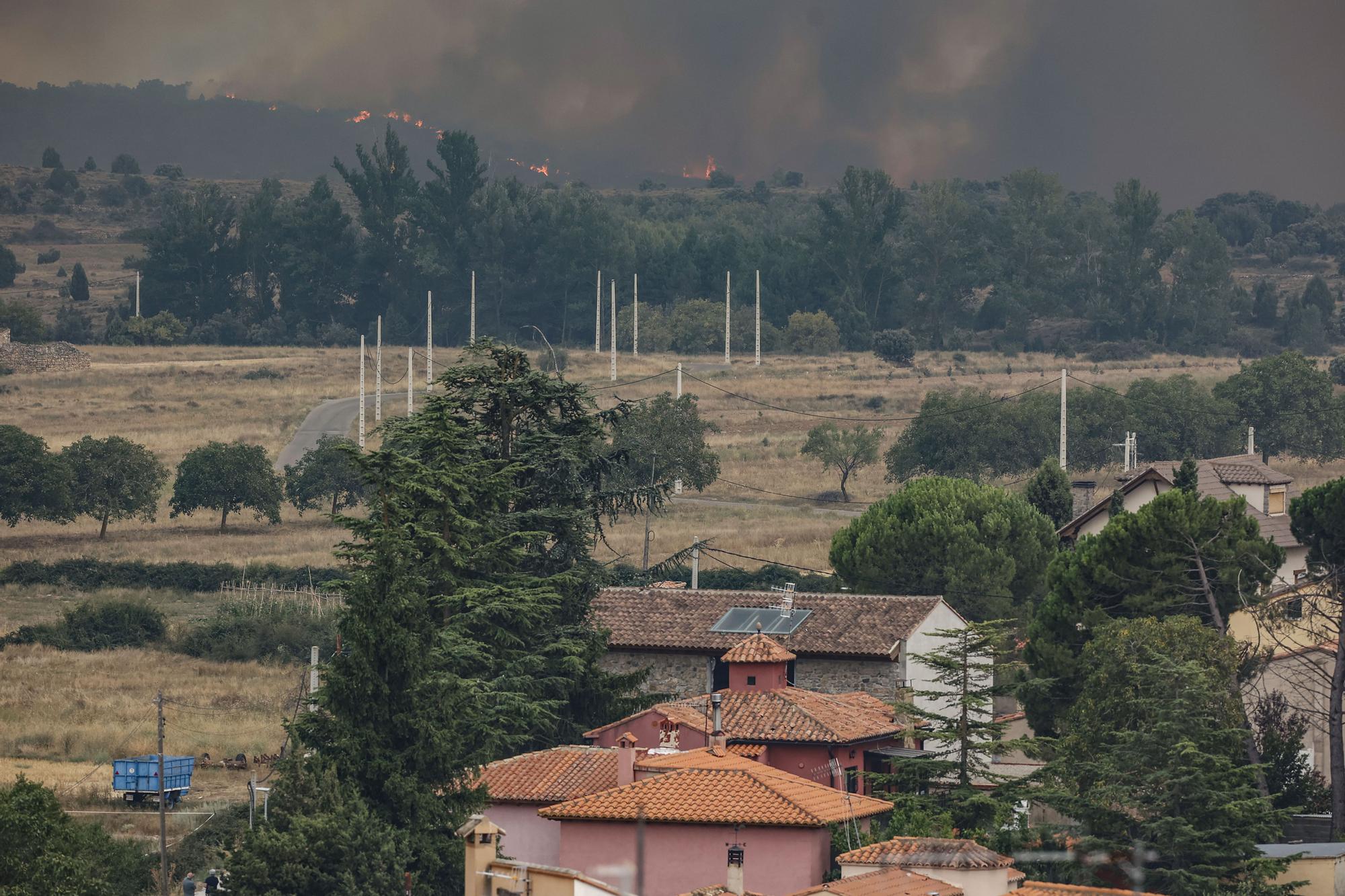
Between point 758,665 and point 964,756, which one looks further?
point 758,665

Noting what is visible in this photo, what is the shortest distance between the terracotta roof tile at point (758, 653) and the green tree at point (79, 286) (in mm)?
127575

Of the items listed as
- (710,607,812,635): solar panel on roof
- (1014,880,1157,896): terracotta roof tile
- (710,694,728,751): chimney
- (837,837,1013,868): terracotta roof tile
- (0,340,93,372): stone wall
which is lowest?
(1014,880,1157,896): terracotta roof tile

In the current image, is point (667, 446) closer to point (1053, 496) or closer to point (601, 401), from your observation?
point (1053, 496)

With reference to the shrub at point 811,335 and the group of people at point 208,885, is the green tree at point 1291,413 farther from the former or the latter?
the group of people at point 208,885

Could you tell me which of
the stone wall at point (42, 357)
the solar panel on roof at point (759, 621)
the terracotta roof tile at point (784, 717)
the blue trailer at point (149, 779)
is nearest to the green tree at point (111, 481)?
the stone wall at point (42, 357)

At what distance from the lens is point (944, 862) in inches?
1316

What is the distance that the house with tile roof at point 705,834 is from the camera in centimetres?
3666

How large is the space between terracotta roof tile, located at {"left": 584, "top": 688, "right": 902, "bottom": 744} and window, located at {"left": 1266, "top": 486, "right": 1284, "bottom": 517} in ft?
65.6

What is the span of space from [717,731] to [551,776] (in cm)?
395

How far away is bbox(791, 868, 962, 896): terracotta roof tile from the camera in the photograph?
1262 inches

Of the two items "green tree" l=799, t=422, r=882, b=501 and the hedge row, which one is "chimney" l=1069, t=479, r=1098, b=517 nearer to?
"green tree" l=799, t=422, r=882, b=501

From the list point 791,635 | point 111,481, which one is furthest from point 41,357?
point 791,635

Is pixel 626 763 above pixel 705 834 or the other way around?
above

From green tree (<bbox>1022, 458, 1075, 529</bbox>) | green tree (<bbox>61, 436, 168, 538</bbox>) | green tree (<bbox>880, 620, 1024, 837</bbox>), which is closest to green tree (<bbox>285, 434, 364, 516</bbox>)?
green tree (<bbox>61, 436, 168, 538</bbox>)
